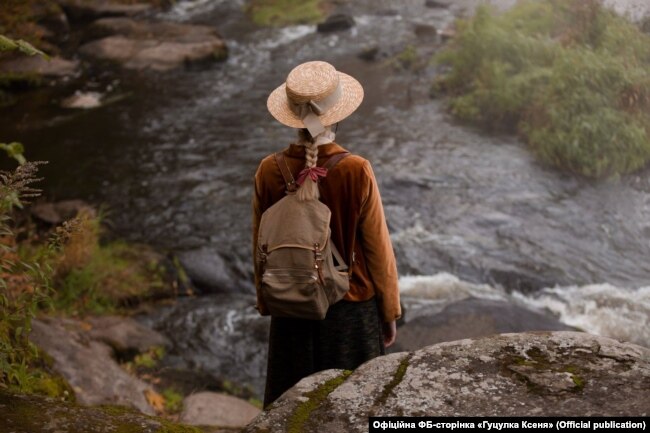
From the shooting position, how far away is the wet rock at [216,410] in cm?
516

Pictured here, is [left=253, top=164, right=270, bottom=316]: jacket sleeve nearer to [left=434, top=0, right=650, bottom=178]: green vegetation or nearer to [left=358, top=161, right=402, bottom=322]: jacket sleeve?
[left=358, top=161, right=402, bottom=322]: jacket sleeve

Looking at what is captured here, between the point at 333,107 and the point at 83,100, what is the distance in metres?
12.5

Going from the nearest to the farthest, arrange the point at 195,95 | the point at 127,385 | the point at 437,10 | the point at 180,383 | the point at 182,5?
the point at 127,385 → the point at 180,383 → the point at 195,95 → the point at 437,10 → the point at 182,5

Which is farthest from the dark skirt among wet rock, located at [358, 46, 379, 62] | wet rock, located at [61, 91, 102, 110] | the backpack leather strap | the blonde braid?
wet rock, located at [358, 46, 379, 62]

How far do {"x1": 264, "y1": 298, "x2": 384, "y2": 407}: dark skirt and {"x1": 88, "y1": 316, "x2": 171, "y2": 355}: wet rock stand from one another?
3311 millimetres

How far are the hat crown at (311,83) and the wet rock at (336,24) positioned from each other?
51.3 feet

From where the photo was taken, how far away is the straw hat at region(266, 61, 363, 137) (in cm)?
318

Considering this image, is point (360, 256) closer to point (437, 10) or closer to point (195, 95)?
point (195, 95)

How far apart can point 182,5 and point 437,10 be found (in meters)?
9.07

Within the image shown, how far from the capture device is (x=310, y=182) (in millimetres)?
3197

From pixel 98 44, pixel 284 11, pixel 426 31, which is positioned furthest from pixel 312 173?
pixel 284 11

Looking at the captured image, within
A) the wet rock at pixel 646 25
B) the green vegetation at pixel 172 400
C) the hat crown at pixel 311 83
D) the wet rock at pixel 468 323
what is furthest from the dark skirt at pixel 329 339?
the wet rock at pixel 646 25

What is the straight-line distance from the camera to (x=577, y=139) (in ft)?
31.3

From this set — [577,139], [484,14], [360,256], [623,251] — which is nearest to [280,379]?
[360,256]
